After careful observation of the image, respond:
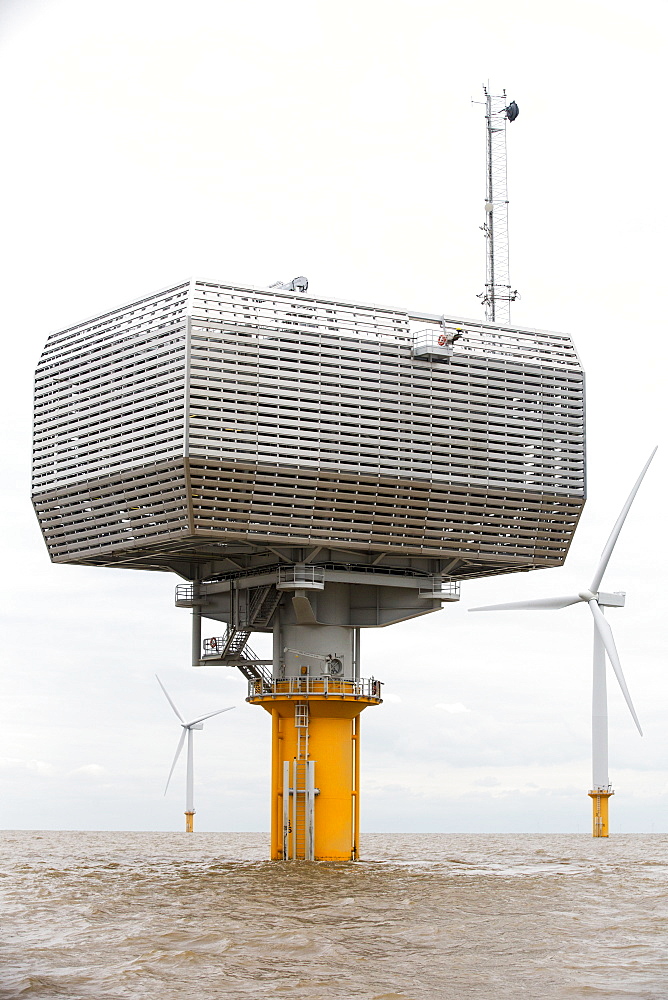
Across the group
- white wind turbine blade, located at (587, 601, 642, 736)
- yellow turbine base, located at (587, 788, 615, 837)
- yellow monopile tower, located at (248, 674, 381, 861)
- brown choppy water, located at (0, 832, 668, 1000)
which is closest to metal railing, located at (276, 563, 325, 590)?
yellow monopile tower, located at (248, 674, 381, 861)

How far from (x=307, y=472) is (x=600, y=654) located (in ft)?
96.2

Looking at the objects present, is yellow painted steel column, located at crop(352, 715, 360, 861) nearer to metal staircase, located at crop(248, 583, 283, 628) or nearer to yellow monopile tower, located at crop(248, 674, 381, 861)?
yellow monopile tower, located at crop(248, 674, 381, 861)

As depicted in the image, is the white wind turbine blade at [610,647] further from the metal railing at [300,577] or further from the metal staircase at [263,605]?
the metal staircase at [263,605]

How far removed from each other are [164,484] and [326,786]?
678 inches

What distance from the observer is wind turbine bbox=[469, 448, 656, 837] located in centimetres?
7806

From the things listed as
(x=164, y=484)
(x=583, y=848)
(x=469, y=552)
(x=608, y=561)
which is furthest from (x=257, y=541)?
(x=583, y=848)

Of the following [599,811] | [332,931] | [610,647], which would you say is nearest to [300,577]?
[610,647]

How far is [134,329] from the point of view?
67.8 metres

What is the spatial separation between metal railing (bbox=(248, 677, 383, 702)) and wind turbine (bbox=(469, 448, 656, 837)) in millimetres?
9605

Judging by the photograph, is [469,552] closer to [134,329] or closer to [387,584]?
[387,584]

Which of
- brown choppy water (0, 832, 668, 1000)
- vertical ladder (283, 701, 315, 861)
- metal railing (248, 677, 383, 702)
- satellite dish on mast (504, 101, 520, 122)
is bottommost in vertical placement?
brown choppy water (0, 832, 668, 1000)

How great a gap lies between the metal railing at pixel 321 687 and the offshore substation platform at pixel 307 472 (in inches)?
5.1

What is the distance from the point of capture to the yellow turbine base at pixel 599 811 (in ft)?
318

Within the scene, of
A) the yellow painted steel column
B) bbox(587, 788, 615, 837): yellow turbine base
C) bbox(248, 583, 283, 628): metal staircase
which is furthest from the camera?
bbox(587, 788, 615, 837): yellow turbine base
